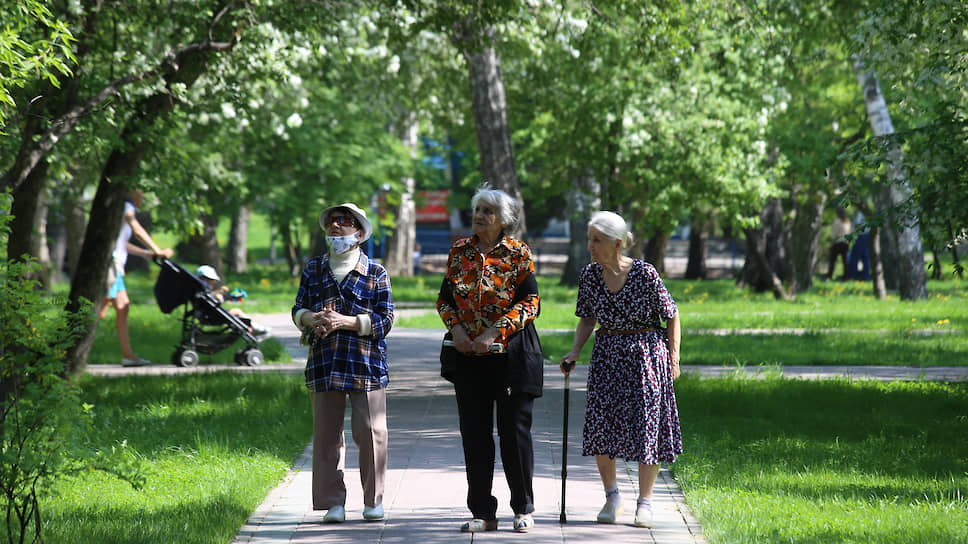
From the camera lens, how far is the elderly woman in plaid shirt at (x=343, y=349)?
251 inches

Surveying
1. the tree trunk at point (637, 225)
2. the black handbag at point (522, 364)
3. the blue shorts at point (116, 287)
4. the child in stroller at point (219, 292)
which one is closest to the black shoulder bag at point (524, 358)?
the black handbag at point (522, 364)

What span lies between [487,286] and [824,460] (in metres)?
3.21

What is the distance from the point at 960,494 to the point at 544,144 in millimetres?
21255

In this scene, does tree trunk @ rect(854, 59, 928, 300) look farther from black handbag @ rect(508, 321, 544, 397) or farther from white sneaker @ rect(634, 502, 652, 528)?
black handbag @ rect(508, 321, 544, 397)

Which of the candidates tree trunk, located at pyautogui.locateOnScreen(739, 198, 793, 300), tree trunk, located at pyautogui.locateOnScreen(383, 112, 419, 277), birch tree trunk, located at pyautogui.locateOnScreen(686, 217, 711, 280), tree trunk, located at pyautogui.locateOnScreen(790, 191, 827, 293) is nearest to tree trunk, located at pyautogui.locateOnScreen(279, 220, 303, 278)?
tree trunk, located at pyautogui.locateOnScreen(383, 112, 419, 277)

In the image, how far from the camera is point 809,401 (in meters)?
10.7

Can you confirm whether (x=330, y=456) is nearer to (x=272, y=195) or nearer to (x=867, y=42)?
(x=867, y=42)

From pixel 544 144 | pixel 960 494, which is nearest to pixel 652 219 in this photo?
pixel 544 144

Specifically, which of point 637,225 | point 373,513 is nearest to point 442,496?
point 373,513

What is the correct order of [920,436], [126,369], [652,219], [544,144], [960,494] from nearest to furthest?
[960,494], [920,436], [126,369], [652,219], [544,144]

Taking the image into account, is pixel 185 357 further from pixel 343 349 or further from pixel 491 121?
pixel 343 349

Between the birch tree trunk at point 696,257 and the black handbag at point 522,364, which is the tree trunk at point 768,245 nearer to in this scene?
the birch tree trunk at point 696,257

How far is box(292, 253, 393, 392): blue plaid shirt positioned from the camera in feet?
21.0

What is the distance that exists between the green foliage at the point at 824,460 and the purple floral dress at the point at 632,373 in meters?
0.55
